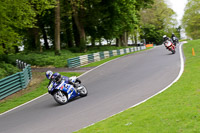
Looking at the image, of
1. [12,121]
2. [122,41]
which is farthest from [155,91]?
[122,41]

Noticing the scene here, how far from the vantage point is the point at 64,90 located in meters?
11.0

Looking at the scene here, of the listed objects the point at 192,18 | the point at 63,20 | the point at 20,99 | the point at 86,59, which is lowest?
the point at 20,99

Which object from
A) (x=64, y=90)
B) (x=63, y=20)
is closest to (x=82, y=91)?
(x=64, y=90)

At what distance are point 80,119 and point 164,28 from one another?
85989mm

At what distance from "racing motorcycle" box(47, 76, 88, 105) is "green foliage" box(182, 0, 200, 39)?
271 ft

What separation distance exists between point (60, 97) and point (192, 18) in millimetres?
85361

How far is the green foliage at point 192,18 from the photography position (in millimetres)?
87438

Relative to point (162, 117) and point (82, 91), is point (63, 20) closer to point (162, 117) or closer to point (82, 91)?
point (82, 91)

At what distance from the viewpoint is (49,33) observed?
138 feet

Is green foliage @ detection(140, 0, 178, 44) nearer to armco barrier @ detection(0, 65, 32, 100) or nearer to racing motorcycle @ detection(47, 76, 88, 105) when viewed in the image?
armco barrier @ detection(0, 65, 32, 100)

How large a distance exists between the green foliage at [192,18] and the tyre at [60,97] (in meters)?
83.4

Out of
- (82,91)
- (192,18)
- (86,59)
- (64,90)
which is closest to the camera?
(64,90)

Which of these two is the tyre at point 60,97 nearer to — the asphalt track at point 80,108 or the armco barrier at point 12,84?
the asphalt track at point 80,108

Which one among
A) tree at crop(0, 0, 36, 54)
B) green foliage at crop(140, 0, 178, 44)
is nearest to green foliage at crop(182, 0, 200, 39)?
green foliage at crop(140, 0, 178, 44)
